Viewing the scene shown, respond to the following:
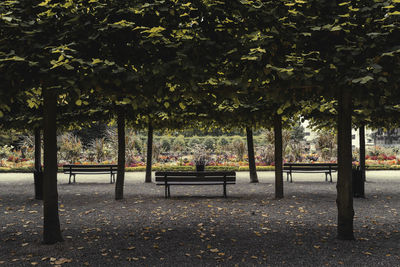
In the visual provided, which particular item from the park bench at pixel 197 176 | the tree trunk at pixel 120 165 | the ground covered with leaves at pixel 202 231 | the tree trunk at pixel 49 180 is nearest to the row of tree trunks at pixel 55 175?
the tree trunk at pixel 49 180

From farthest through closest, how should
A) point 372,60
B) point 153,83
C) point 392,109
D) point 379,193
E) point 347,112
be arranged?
point 379,193 < point 392,109 < point 347,112 < point 153,83 < point 372,60

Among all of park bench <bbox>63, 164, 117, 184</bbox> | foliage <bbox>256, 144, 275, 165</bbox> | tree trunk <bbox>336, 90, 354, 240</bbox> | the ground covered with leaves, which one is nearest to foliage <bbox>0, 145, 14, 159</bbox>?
park bench <bbox>63, 164, 117, 184</bbox>

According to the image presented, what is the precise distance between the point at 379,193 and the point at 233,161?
44.2 ft

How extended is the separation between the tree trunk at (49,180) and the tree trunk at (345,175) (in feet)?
16.1

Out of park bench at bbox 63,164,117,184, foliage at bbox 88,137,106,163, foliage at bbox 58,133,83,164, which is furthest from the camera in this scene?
foliage at bbox 88,137,106,163

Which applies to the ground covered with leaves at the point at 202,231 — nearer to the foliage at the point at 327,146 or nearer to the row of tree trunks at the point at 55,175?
the row of tree trunks at the point at 55,175

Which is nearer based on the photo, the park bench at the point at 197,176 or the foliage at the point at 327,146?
the park bench at the point at 197,176

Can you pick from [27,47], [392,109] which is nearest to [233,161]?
[392,109]

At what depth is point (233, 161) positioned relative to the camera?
23.8 metres

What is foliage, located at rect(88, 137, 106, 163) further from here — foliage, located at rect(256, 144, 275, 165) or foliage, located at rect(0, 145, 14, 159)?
foliage, located at rect(256, 144, 275, 165)

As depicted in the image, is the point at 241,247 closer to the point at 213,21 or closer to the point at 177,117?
the point at 213,21

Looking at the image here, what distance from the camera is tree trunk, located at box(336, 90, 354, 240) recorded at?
213 inches

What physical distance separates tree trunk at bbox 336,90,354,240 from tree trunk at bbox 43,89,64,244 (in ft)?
16.1

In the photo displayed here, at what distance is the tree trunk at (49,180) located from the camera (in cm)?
528
